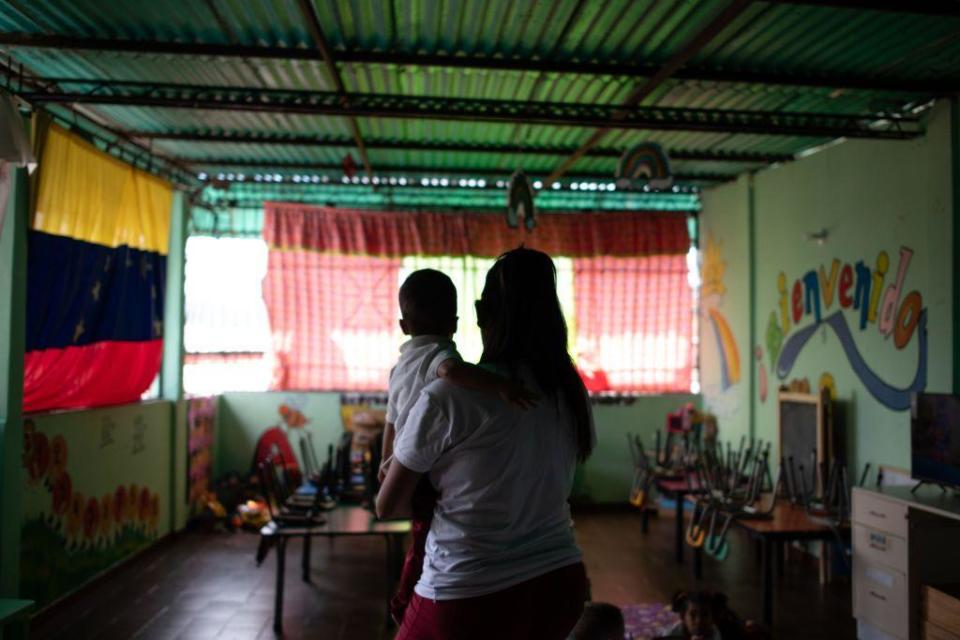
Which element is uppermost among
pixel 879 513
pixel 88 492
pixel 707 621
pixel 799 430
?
pixel 799 430

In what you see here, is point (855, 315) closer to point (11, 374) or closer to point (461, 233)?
point (461, 233)

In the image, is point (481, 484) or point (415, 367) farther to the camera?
point (415, 367)

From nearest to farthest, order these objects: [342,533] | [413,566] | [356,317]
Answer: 1. [413,566]
2. [342,533]
3. [356,317]

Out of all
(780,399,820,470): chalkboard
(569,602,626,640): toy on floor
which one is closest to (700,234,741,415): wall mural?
(780,399,820,470): chalkboard

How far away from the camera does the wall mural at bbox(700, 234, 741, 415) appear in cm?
769

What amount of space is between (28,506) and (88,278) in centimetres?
156

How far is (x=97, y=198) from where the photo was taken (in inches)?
211

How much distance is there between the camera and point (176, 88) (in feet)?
16.1

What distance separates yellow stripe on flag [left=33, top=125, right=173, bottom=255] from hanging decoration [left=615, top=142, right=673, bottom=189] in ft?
11.7

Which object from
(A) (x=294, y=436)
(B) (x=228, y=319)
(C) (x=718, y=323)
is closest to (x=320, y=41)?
(B) (x=228, y=319)

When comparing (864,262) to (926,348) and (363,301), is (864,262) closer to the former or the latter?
(926,348)

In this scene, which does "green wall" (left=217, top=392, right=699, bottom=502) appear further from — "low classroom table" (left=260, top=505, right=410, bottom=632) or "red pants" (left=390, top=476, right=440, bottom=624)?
"red pants" (left=390, top=476, right=440, bottom=624)

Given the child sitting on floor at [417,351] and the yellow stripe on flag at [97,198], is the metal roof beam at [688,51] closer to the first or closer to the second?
the child sitting on floor at [417,351]

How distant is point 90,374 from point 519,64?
3.57m
